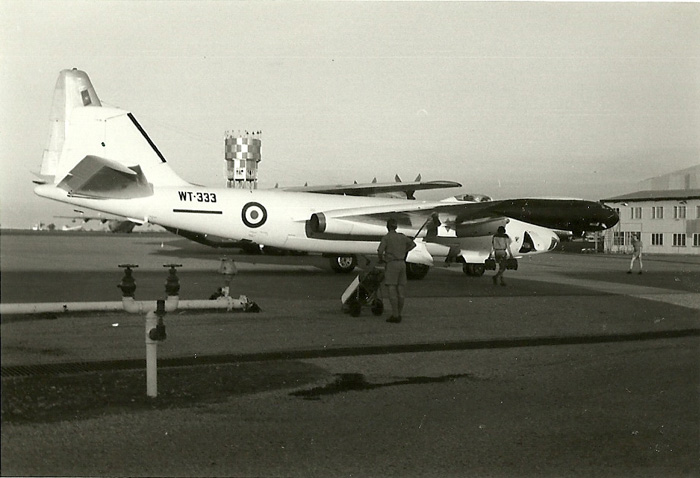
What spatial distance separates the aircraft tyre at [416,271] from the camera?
21.0m

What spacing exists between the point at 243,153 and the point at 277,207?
7.32 m

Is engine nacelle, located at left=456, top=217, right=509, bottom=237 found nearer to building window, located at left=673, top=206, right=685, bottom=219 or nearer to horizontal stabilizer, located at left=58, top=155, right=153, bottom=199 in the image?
building window, located at left=673, top=206, right=685, bottom=219

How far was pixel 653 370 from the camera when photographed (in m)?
8.49

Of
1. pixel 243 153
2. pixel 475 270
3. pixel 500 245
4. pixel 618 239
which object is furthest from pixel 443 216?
pixel 618 239

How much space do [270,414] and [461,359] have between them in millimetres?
3566

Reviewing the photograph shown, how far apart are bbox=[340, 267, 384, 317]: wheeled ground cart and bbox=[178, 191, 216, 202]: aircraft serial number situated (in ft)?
21.0

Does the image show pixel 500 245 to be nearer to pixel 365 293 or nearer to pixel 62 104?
pixel 365 293

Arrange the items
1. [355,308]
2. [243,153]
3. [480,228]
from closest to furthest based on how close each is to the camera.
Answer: [243,153]
[355,308]
[480,228]

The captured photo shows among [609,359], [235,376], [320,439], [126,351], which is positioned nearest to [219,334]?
[126,351]

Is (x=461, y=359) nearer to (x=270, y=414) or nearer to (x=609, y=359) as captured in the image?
(x=609, y=359)

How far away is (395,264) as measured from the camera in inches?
482

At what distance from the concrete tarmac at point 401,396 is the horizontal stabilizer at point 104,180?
7.98 ft

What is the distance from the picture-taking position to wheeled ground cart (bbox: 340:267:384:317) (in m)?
12.5

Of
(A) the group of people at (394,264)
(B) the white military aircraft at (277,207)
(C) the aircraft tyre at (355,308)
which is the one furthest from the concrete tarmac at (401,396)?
(B) the white military aircraft at (277,207)
